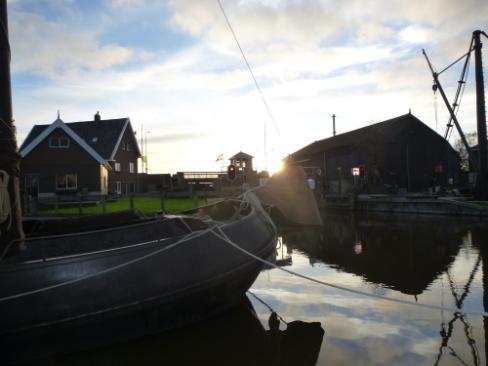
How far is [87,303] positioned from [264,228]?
3.75 metres

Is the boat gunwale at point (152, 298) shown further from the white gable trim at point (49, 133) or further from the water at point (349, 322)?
the white gable trim at point (49, 133)

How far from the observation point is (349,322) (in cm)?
657

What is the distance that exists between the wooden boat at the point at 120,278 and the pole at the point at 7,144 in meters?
0.29

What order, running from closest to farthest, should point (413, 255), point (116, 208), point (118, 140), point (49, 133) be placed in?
point (413, 255) → point (116, 208) → point (49, 133) → point (118, 140)

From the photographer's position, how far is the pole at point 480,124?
26312 millimetres

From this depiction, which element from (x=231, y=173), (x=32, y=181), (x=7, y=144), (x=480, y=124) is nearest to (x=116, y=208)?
(x=231, y=173)

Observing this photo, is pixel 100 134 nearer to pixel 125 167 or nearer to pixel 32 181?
pixel 125 167

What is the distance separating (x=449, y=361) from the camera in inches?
204

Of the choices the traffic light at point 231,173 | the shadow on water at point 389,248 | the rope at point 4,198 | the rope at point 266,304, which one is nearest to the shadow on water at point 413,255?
the shadow on water at point 389,248

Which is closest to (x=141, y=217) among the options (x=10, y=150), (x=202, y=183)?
(x=10, y=150)

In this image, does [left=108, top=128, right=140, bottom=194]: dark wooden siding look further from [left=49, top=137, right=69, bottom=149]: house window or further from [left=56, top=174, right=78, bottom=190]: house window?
[left=49, top=137, right=69, bottom=149]: house window

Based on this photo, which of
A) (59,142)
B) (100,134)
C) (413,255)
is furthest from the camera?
(100,134)

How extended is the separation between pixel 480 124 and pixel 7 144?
27.2 m

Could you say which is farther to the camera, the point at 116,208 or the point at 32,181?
the point at 32,181
